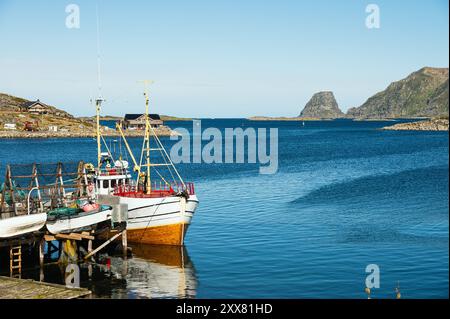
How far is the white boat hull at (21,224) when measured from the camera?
107 feet

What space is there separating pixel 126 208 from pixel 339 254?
14.9 meters

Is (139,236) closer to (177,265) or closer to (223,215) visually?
(177,265)

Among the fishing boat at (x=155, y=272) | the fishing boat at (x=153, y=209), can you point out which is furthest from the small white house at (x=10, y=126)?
the fishing boat at (x=155, y=272)

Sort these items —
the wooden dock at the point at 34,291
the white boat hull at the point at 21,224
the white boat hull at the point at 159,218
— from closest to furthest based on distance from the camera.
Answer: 1. the wooden dock at the point at 34,291
2. the white boat hull at the point at 21,224
3. the white boat hull at the point at 159,218

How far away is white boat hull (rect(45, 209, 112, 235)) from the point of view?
34.7 meters

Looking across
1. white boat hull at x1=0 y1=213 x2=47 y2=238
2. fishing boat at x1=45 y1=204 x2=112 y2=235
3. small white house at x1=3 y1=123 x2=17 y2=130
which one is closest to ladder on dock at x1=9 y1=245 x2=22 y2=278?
white boat hull at x1=0 y1=213 x2=47 y2=238

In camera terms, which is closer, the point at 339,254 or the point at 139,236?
the point at 339,254

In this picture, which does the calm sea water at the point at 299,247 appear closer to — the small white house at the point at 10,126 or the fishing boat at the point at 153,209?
the fishing boat at the point at 153,209

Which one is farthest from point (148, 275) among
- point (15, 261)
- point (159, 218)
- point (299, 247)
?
point (299, 247)

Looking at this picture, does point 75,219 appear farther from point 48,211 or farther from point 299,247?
point 299,247

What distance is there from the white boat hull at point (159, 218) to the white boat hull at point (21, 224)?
25.0ft

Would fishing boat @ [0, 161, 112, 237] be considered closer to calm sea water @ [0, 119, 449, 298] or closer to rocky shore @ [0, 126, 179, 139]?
calm sea water @ [0, 119, 449, 298]
